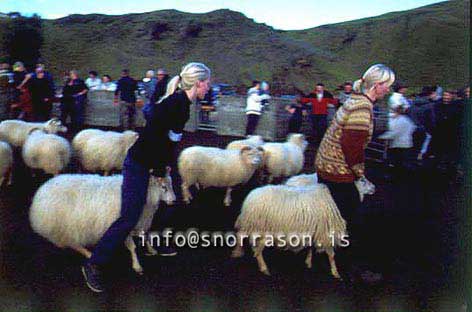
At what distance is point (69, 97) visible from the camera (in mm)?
11336

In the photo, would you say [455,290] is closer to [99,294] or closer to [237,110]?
[99,294]

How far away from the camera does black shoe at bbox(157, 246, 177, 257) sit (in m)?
4.25

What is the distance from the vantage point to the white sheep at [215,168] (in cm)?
639

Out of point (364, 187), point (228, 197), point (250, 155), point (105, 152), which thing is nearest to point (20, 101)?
point (105, 152)

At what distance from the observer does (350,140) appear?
3566mm

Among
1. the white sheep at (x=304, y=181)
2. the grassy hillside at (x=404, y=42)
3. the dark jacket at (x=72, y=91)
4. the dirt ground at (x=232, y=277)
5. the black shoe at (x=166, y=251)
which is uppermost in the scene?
the grassy hillside at (x=404, y=42)

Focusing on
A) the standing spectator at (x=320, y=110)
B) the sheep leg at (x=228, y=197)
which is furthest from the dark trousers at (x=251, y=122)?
the sheep leg at (x=228, y=197)

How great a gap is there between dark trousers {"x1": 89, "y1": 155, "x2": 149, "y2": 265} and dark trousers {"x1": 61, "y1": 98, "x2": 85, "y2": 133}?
855cm

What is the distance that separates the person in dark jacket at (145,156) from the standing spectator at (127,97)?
9.00m

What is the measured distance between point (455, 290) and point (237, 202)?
122 inches

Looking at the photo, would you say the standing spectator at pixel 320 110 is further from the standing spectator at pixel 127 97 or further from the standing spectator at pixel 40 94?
the standing spectator at pixel 40 94

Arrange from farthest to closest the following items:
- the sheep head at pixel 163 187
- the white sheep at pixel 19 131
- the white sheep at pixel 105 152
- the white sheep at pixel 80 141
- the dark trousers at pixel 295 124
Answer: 1. the dark trousers at pixel 295 124
2. the white sheep at pixel 19 131
3. the white sheep at pixel 80 141
4. the white sheep at pixel 105 152
5. the sheep head at pixel 163 187

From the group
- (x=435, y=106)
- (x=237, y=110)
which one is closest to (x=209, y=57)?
(x=237, y=110)

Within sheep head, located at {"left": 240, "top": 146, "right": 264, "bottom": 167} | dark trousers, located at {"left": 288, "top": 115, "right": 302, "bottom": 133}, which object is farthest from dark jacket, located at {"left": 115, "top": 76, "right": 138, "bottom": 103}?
sheep head, located at {"left": 240, "top": 146, "right": 264, "bottom": 167}
